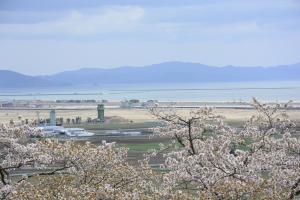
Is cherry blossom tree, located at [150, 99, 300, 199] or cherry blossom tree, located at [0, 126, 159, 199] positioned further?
cherry blossom tree, located at [0, 126, 159, 199]

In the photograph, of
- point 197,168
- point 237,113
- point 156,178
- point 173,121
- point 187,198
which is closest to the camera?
point 187,198

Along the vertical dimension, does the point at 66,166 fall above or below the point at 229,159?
Result: below

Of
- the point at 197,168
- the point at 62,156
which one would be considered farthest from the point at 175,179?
the point at 62,156

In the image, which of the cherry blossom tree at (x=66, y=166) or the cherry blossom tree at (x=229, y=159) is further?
the cherry blossom tree at (x=66, y=166)

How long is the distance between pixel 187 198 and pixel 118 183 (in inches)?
122

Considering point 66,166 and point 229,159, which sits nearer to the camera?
point 229,159

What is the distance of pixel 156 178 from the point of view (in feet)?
52.4

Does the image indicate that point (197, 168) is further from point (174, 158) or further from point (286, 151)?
point (286, 151)

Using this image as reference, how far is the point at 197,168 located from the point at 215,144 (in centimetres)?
192

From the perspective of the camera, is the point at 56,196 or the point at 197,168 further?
the point at 197,168

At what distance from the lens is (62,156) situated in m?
15.0

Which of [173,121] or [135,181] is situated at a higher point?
[173,121]

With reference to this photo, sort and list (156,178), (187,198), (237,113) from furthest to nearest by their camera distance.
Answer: (237,113), (156,178), (187,198)

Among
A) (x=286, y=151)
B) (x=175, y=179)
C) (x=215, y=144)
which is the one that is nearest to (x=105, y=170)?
(x=175, y=179)
